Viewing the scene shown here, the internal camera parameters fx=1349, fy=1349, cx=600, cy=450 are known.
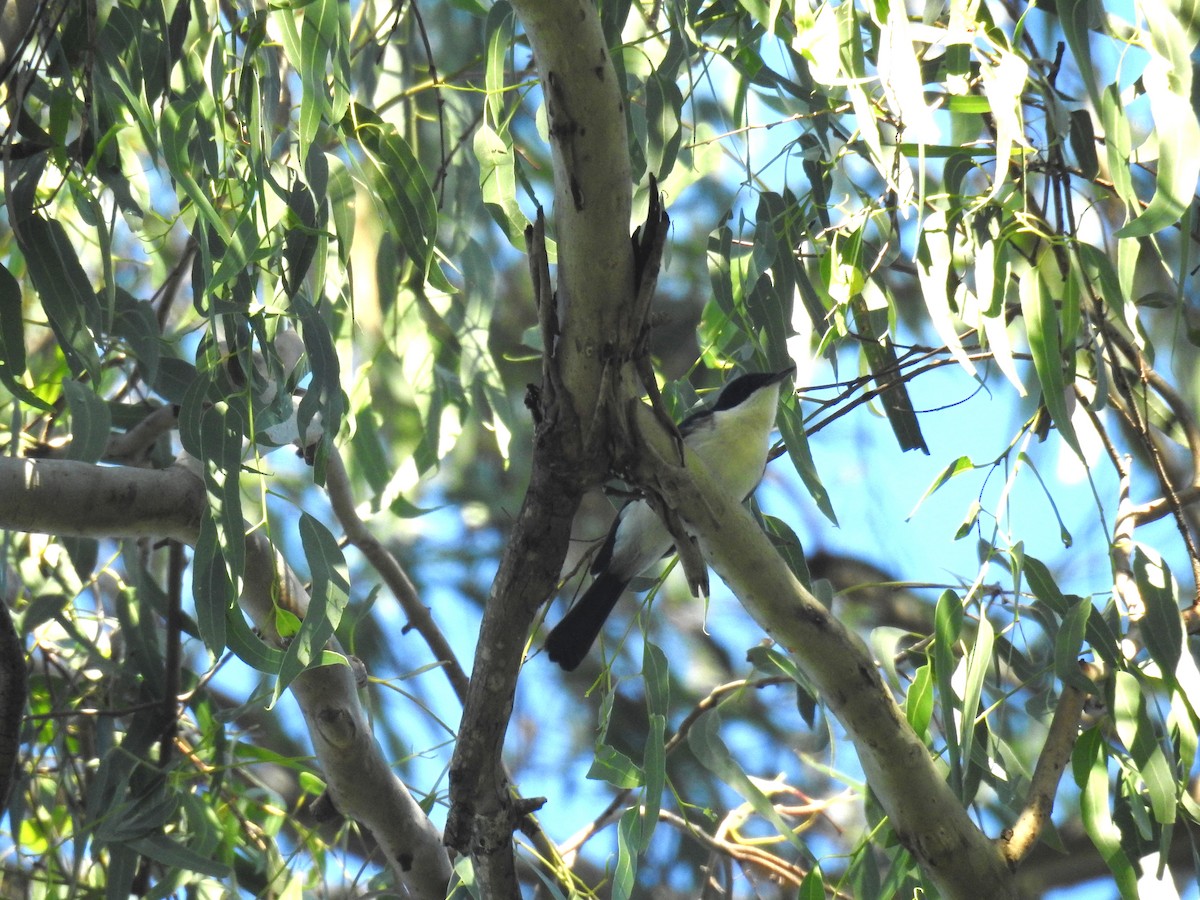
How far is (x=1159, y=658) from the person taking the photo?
1.75 m

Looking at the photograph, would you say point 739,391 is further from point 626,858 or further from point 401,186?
point 626,858

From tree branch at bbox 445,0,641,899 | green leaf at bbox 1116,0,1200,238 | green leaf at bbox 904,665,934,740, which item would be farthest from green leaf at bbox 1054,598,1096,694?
tree branch at bbox 445,0,641,899

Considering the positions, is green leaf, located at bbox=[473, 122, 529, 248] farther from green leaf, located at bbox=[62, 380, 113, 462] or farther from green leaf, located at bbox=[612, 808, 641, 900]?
green leaf, located at bbox=[612, 808, 641, 900]

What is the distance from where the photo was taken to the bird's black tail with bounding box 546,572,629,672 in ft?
8.68

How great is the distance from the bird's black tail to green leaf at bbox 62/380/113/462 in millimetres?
998

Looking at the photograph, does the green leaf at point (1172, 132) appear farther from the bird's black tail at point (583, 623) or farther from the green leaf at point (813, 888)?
the bird's black tail at point (583, 623)

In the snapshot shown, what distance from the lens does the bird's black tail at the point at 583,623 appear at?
104 inches

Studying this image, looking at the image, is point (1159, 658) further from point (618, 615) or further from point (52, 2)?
point (618, 615)

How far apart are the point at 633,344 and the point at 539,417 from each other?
0.15 metres

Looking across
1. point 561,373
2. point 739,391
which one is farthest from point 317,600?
point 739,391

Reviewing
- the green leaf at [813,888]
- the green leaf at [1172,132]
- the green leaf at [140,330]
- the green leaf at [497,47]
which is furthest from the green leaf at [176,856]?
the green leaf at [1172,132]

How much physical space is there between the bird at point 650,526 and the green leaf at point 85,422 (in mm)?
1030

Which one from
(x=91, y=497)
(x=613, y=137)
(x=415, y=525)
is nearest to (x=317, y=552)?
(x=91, y=497)

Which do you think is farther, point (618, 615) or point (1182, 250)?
point (618, 615)
